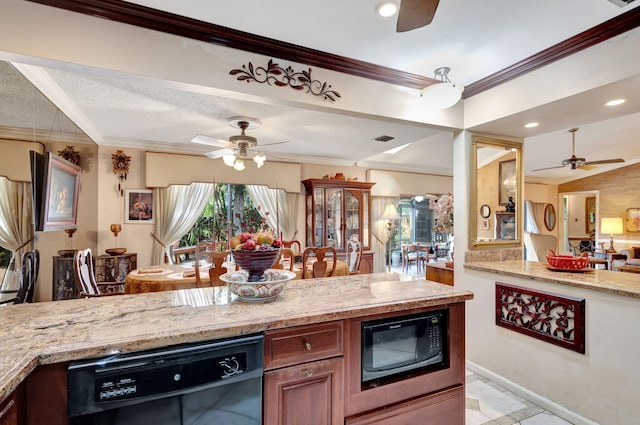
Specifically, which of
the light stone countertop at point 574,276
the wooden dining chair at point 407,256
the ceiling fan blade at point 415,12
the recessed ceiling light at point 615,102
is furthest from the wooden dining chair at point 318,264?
the wooden dining chair at point 407,256

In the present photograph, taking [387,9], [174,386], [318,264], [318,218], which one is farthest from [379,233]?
[174,386]

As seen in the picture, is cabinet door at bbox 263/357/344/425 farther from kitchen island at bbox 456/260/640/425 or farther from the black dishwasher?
kitchen island at bbox 456/260/640/425

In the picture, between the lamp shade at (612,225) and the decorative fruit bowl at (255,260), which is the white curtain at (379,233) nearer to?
the decorative fruit bowl at (255,260)

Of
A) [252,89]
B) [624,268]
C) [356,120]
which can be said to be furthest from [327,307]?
[624,268]

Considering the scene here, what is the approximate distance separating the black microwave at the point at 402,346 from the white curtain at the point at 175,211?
408cm

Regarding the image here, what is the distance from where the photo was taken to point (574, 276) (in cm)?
225

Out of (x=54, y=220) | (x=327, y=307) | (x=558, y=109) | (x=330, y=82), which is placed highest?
(x=330, y=82)

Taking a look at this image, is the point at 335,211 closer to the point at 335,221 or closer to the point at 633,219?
the point at 335,221

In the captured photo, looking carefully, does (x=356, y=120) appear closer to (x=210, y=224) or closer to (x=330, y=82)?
(x=330, y=82)

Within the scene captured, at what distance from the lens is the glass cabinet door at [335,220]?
553 cm

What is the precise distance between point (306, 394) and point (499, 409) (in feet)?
5.76

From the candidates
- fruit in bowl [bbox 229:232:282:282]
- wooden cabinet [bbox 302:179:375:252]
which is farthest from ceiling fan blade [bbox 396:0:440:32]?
wooden cabinet [bbox 302:179:375:252]

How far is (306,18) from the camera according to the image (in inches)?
72.0

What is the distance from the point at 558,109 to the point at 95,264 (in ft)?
16.8
